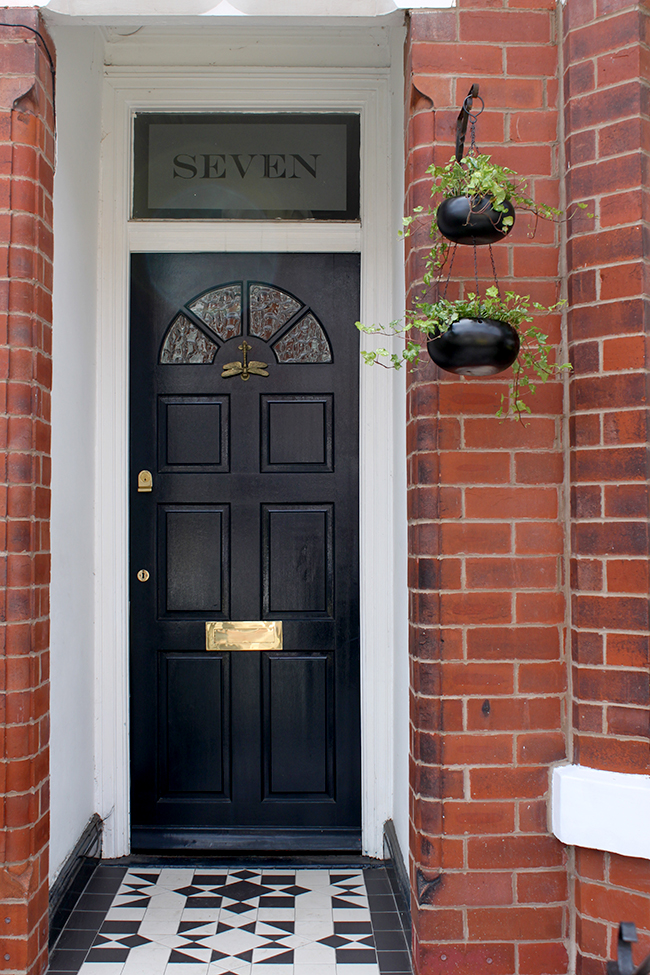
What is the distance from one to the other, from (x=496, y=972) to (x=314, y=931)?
70cm

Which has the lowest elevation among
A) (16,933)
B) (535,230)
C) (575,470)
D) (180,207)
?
(16,933)

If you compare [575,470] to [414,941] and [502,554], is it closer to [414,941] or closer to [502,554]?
[502,554]

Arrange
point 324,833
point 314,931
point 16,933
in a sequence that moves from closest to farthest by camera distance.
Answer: point 16,933
point 314,931
point 324,833

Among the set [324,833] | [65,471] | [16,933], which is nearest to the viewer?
[16,933]

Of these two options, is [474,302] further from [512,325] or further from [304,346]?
[304,346]

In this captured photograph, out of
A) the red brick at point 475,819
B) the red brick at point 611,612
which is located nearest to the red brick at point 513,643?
the red brick at point 611,612

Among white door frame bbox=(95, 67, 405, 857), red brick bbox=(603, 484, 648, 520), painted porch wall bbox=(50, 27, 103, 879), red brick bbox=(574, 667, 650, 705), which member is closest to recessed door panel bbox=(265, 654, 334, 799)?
white door frame bbox=(95, 67, 405, 857)

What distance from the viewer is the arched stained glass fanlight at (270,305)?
134 inches

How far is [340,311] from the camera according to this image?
11.2 feet

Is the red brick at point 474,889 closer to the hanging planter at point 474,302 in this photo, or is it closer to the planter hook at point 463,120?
the hanging planter at point 474,302

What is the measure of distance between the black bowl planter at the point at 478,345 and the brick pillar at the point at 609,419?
1.09 ft

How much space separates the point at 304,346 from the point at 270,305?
9.4 inches

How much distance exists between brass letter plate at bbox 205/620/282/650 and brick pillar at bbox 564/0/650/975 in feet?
4.70

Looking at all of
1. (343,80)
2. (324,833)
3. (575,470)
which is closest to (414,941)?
(324,833)
